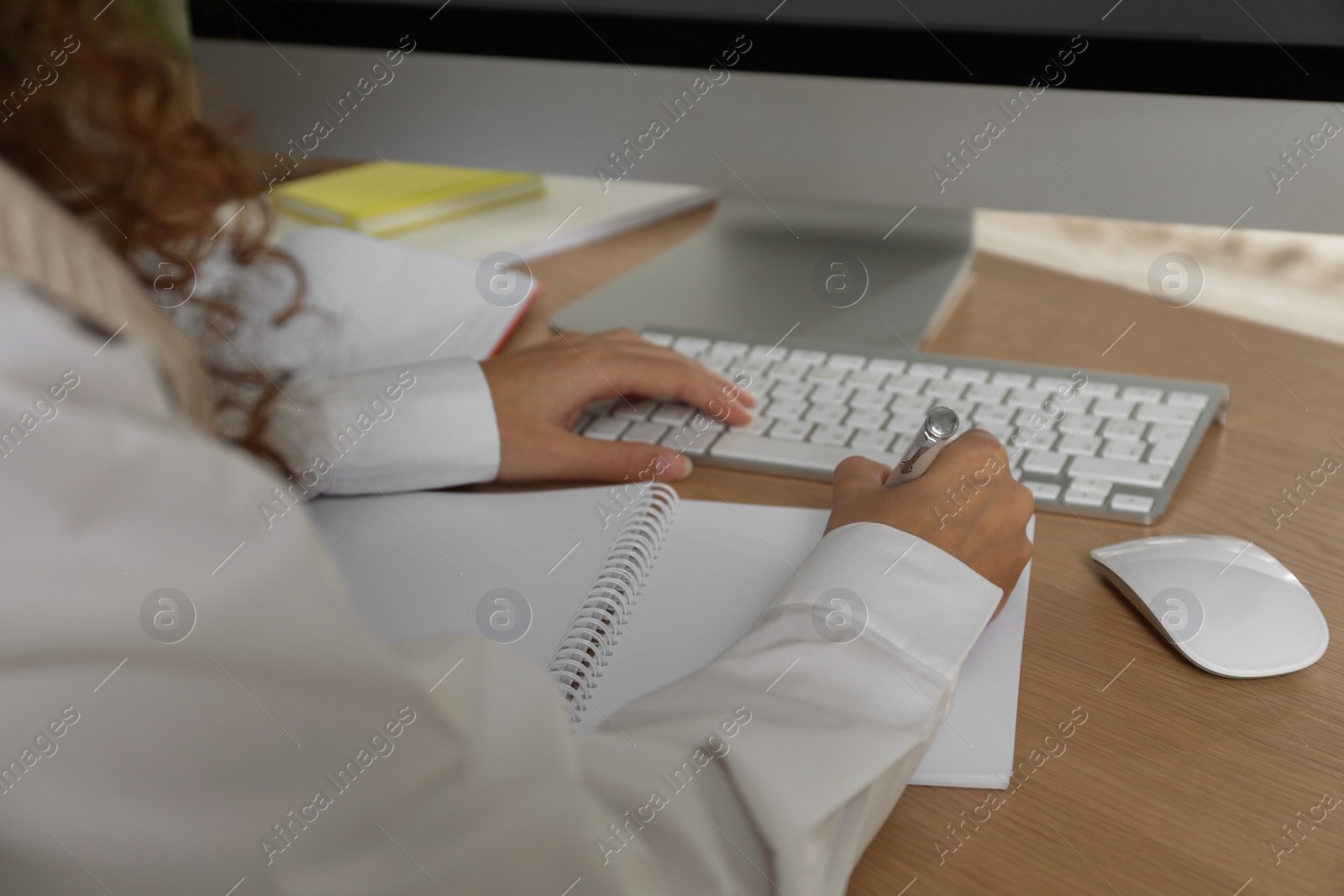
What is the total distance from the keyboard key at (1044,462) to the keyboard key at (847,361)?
5.2 inches

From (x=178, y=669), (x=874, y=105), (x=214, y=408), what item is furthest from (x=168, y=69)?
(x=874, y=105)

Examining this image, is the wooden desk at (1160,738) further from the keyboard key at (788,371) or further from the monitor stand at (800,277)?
the monitor stand at (800,277)

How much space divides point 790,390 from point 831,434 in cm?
5

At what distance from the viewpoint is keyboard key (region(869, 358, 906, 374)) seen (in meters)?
0.68

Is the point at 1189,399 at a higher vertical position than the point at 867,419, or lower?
lower

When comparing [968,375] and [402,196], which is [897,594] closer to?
[968,375]

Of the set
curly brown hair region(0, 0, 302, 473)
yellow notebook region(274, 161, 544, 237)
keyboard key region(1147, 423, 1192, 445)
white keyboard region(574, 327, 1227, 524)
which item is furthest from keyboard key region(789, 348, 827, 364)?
yellow notebook region(274, 161, 544, 237)

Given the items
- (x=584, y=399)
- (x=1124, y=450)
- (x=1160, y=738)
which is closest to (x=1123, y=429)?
(x=1124, y=450)

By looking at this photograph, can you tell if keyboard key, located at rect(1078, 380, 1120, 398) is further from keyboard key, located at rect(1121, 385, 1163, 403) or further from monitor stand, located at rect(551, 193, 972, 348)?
monitor stand, located at rect(551, 193, 972, 348)

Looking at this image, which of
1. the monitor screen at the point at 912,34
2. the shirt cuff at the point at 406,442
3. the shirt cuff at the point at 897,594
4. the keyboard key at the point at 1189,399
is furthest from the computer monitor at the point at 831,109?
the shirt cuff at the point at 897,594

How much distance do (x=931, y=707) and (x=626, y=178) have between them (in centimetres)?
49

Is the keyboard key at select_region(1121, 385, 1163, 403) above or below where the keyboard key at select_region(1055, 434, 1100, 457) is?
below

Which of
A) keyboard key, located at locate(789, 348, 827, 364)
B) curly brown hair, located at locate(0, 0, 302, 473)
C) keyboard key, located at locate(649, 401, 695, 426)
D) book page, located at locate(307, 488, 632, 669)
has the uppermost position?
curly brown hair, located at locate(0, 0, 302, 473)

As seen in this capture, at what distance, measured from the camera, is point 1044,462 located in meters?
0.60
